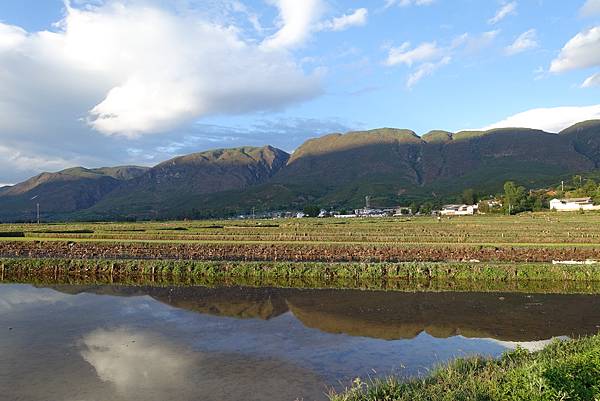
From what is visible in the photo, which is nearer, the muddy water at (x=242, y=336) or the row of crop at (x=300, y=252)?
the muddy water at (x=242, y=336)

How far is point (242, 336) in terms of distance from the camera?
21.7m

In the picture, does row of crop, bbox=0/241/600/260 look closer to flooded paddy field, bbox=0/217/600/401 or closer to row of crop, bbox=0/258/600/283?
flooded paddy field, bbox=0/217/600/401

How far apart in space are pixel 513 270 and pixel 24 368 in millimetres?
34353

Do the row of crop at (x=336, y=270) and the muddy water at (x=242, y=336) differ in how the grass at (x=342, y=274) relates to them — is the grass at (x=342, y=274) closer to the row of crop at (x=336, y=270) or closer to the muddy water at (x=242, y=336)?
the row of crop at (x=336, y=270)

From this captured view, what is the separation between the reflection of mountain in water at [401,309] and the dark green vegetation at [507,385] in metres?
9.47

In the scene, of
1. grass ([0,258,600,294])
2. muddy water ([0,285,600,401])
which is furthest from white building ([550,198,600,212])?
muddy water ([0,285,600,401])

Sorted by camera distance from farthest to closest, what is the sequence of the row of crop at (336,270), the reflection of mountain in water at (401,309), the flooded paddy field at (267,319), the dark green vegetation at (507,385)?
the row of crop at (336,270) < the reflection of mountain in water at (401,309) < the flooded paddy field at (267,319) < the dark green vegetation at (507,385)

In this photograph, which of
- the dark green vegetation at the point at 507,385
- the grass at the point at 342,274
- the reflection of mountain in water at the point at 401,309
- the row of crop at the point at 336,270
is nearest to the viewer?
the dark green vegetation at the point at 507,385

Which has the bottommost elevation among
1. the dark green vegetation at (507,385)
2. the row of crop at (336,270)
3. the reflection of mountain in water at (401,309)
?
the reflection of mountain in water at (401,309)

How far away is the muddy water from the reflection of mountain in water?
7cm

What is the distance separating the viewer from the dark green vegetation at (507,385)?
991 centimetres

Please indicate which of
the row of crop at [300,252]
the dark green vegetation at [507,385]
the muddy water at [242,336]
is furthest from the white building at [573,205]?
the dark green vegetation at [507,385]

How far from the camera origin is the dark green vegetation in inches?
390

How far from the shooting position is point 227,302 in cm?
2888
